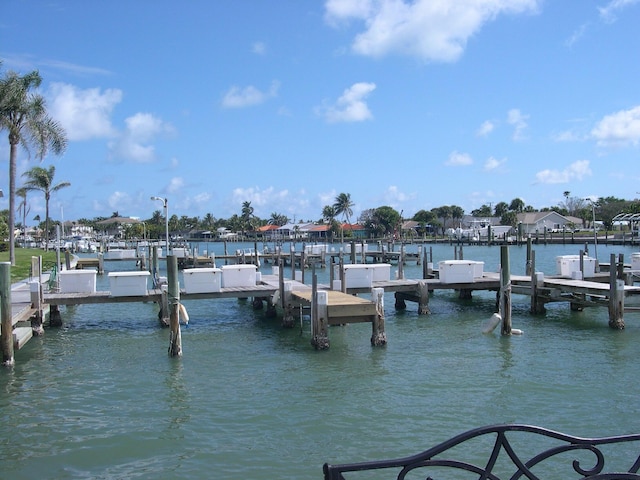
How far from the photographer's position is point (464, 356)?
16.7 m

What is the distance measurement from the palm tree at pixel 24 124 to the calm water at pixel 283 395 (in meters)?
21.6

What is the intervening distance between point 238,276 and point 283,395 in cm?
1122

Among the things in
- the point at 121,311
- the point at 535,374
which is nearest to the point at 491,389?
the point at 535,374

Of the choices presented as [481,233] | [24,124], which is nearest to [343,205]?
[481,233]

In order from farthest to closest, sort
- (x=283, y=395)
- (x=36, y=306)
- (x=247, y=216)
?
(x=247, y=216), (x=36, y=306), (x=283, y=395)

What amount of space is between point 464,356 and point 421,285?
788 cm

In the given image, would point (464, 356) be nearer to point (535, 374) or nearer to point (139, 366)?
point (535, 374)

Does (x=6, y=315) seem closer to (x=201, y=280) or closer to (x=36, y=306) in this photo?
(x=36, y=306)

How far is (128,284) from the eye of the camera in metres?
21.3

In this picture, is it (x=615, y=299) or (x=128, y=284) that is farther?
(x=128, y=284)

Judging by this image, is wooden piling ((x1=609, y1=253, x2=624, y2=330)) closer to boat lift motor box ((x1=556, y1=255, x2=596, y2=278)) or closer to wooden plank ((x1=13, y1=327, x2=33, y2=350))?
boat lift motor box ((x1=556, y1=255, x2=596, y2=278))

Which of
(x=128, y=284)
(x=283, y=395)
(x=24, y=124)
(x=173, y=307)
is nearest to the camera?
(x=283, y=395)

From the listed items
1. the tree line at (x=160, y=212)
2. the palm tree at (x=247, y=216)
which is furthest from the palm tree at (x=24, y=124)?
the palm tree at (x=247, y=216)

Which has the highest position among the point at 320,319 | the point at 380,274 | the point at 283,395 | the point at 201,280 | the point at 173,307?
the point at 201,280
